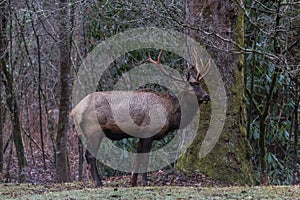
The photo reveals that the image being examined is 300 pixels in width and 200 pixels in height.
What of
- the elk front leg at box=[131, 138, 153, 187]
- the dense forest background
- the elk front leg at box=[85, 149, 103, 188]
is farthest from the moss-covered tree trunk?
the elk front leg at box=[85, 149, 103, 188]

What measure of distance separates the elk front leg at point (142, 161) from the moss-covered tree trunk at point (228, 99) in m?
0.56

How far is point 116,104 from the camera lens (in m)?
8.81

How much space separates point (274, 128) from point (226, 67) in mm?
4973

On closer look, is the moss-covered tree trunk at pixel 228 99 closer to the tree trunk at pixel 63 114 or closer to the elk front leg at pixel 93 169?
the elk front leg at pixel 93 169

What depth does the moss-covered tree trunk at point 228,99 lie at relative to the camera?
8.58 m

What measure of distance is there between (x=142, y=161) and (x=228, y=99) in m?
1.48

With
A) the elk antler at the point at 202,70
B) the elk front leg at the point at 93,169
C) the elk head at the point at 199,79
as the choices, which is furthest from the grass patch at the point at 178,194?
the elk antler at the point at 202,70

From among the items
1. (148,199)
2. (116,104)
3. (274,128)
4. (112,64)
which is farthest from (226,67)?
(274,128)

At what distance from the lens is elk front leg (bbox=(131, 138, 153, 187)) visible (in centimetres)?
845

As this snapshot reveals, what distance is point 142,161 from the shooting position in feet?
28.0

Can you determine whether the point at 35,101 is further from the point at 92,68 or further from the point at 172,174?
the point at 172,174

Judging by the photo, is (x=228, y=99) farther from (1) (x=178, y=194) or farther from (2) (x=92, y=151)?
(1) (x=178, y=194)

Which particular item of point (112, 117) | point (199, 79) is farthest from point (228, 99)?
point (112, 117)

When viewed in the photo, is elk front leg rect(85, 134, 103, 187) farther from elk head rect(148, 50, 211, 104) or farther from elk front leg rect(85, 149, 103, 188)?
elk head rect(148, 50, 211, 104)
